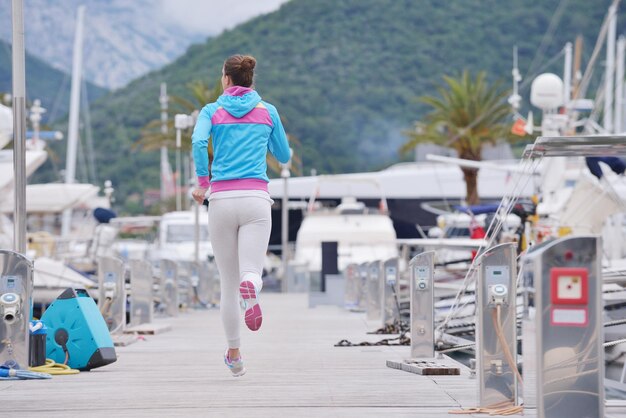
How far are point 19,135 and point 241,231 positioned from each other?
3.66 meters

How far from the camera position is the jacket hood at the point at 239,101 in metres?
9.30

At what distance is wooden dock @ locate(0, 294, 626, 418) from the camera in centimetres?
764

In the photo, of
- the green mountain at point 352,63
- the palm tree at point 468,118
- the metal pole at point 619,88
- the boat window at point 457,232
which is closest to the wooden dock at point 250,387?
the boat window at point 457,232

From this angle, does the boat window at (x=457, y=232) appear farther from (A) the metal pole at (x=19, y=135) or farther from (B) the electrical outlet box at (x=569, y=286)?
(B) the electrical outlet box at (x=569, y=286)

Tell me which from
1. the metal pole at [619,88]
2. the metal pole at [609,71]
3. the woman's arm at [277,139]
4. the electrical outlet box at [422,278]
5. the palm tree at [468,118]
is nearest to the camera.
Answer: the woman's arm at [277,139]

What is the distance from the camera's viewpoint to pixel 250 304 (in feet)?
29.0

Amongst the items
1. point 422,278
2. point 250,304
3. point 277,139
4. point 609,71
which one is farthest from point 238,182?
point 609,71

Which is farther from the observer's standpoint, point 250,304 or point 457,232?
point 457,232

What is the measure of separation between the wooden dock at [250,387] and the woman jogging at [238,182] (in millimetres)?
614

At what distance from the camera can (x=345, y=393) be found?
8625 millimetres

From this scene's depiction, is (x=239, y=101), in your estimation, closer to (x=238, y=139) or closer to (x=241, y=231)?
(x=238, y=139)

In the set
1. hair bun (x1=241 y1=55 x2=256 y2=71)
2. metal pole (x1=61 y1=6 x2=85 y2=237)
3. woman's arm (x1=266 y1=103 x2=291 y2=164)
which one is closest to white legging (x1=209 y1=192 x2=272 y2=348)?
woman's arm (x1=266 y1=103 x2=291 y2=164)

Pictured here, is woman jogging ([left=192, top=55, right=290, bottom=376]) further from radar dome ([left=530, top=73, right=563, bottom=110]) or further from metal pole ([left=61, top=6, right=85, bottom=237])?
metal pole ([left=61, top=6, right=85, bottom=237])

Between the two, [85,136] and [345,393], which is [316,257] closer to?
[345,393]
